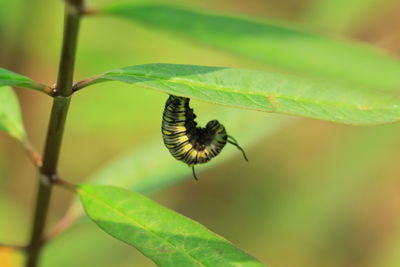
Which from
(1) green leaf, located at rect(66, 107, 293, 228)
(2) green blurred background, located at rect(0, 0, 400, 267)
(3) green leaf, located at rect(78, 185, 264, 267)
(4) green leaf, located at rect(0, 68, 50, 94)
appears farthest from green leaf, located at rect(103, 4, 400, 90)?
(2) green blurred background, located at rect(0, 0, 400, 267)

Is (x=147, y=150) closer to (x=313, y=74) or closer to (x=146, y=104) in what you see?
(x=313, y=74)

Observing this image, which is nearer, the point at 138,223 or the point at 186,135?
the point at 138,223

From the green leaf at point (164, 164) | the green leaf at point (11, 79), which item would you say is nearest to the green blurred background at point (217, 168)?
the green leaf at point (164, 164)

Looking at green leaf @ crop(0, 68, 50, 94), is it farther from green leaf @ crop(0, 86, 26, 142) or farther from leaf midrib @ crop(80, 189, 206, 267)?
green leaf @ crop(0, 86, 26, 142)

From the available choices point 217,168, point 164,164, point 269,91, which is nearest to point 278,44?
point 269,91

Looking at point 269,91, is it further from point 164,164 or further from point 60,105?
point 164,164

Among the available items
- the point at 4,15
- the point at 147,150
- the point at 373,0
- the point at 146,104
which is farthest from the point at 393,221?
the point at 4,15
